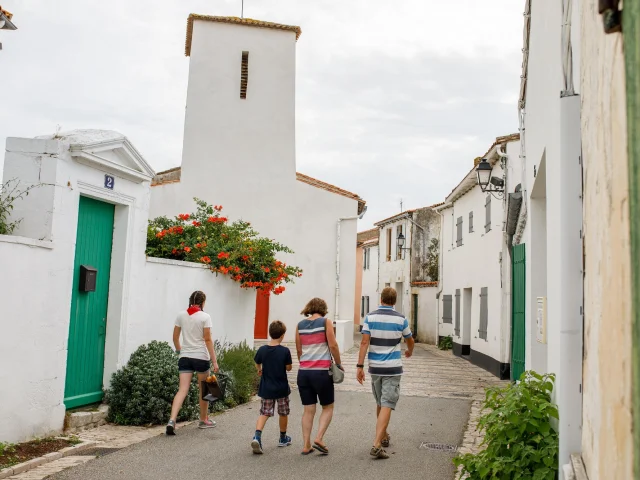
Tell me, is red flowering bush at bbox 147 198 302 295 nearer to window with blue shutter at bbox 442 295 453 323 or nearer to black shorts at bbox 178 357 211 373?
black shorts at bbox 178 357 211 373

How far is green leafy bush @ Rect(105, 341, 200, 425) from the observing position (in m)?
8.02

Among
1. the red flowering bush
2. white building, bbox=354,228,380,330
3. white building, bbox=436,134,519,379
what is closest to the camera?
the red flowering bush

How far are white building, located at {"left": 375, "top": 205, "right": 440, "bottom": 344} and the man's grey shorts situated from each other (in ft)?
66.2

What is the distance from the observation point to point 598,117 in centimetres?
257

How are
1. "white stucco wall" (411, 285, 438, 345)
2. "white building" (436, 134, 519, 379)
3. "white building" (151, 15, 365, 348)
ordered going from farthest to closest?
"white stucco wall" (411, 285, 438, 345), "white building" (151, 15, 365, 348), "white building" (436, 134, 519, 379)

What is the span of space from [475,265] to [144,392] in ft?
43.6

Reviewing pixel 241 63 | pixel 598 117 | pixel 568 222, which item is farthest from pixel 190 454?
pixel 241 63

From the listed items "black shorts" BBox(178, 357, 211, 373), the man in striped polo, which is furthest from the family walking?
"black shorts" BBox(178, 357, 211, 373)

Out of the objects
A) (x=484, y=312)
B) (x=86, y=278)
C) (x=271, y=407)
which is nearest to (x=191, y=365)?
(x=271, y=407)

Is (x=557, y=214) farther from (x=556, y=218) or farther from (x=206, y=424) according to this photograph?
(x=206, y=424)

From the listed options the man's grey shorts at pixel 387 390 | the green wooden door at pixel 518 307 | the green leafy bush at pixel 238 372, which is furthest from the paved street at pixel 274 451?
the green wooden door at pixel 518 307

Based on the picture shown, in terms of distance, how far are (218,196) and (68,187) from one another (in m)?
14.3

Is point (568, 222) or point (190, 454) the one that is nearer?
point (568, 222)

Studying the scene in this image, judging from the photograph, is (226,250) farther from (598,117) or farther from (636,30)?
(636,30)
